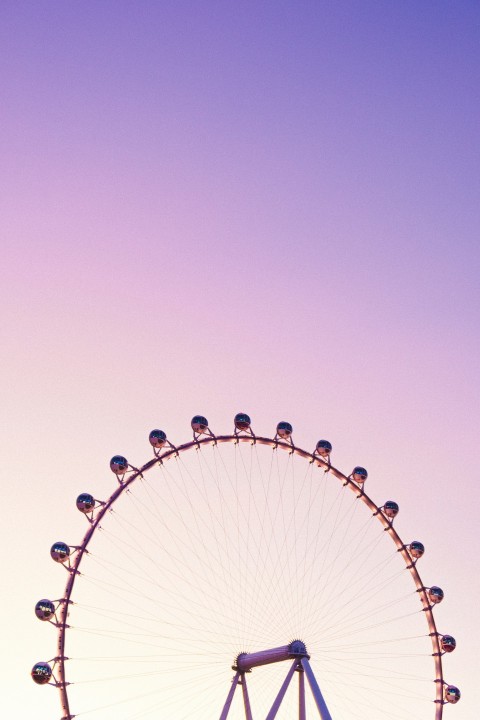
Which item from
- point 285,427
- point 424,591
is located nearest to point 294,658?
point 424,591

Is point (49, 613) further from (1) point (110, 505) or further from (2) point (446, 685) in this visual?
(2) point (446, 685)

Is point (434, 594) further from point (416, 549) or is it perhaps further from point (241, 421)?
point (241, 421)

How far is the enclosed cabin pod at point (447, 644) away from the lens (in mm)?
22797

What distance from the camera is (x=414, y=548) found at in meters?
23.4

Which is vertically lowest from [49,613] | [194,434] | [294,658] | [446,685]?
[446,685]

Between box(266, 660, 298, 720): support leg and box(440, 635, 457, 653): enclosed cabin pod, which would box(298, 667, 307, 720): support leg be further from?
box(440, 635, 457, 653): enclosed cabin pod

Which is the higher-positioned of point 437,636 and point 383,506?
point 383,506

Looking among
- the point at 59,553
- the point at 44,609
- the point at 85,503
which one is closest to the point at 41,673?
the point at 44,609

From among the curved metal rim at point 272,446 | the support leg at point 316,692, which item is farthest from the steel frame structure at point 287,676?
the curved metal rim at point 272,446

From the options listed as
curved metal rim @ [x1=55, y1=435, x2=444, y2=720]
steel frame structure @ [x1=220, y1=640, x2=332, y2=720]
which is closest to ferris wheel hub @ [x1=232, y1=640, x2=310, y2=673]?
steel frame structure @ [x1=220, y1=640, x2=332, y2=720]

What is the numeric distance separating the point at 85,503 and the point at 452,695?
11652 millimetres

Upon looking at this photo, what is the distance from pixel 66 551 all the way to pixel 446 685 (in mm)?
11473

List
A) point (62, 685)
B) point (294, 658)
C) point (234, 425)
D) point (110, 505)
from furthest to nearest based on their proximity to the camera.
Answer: point (234, 425)
point (294, 658)
point (110, 505)
point (62, 685)

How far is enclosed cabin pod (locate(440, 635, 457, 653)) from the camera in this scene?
22797 mm
